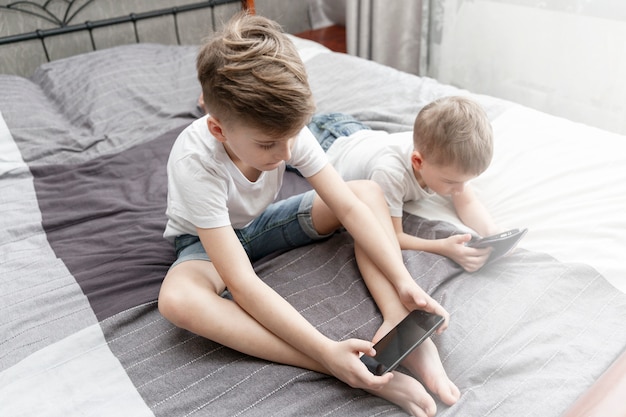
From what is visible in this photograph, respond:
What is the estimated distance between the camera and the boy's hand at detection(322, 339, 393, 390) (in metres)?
0.75

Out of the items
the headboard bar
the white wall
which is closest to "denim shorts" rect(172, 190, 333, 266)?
the white wall

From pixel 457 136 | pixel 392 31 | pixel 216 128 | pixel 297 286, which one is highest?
pixel 216 128

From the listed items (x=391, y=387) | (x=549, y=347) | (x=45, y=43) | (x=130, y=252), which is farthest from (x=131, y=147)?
(x=549, y=347)

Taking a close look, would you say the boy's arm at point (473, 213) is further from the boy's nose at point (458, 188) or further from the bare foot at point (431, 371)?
the bare foot at point (431, 371)

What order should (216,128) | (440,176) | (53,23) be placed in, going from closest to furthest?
(216,128) → (440,176) → (53,23)

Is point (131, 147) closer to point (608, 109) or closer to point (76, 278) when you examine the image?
point (76, 278)

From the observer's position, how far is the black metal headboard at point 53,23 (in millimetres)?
1871

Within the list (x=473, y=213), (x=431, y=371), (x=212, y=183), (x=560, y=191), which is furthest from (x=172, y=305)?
(x=560, y=191)

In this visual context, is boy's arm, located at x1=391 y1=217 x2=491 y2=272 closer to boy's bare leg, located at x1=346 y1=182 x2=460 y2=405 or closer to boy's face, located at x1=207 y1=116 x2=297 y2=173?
boy's bare leg, located at x1=346 y1=182 x2=460 y2=405

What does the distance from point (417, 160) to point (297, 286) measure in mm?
387

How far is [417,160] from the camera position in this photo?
1109 millimetres

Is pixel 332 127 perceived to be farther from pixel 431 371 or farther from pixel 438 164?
pixel 431 371

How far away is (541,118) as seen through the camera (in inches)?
54.0

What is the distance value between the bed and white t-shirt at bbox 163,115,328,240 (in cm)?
13
